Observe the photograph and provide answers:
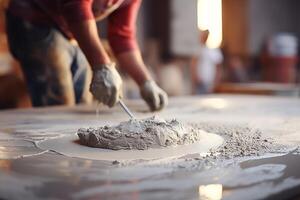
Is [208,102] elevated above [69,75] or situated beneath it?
situated beneath

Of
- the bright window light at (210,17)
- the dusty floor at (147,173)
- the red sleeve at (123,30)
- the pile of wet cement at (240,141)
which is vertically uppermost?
the bright window light at (210,17)

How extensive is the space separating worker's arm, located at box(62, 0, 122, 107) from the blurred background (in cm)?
180

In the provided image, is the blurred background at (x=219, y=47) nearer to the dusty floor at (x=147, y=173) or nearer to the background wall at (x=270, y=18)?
the background wall at (x=270, y=18)

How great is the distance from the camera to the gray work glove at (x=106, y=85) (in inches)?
58.0

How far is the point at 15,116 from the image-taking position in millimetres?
1747

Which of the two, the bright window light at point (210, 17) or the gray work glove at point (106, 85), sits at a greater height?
the bright window light at point (210, 17)

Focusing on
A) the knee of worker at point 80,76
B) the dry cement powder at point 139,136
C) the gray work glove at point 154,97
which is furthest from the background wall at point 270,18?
the dry cement powder at point 139,136

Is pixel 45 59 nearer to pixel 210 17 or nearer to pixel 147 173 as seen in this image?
pixel 147 173

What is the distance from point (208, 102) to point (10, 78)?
46.1 inches

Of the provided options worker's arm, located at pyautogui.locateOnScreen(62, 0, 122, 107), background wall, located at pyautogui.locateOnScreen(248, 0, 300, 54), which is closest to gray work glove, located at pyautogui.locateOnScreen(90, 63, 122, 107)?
worker's arm, located at pyautogui.locateOnScreen(62, 0, 122, 107)

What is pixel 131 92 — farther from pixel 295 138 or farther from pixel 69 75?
pixel 295 138

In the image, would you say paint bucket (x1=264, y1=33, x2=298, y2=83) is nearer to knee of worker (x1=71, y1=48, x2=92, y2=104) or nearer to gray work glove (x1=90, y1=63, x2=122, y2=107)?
knee of worker (x1=71, y1=48, x2=92, y2=104)

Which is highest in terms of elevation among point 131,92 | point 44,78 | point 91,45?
point 91,45

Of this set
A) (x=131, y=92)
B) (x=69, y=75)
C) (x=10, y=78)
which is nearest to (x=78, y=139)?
(x=69, y=75)
